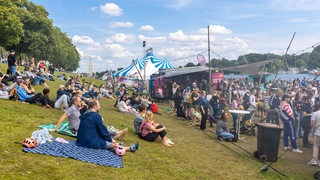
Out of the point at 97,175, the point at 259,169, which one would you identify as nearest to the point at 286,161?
the point at 259,169

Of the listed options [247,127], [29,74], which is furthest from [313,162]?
[29,74]

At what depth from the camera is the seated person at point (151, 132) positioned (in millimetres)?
9867

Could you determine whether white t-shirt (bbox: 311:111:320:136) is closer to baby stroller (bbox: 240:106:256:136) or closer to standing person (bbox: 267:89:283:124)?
baby stroller (bbox: 240:106:256:136)

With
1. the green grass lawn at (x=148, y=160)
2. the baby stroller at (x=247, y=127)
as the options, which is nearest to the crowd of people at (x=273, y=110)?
the baby stroller at (x=247, y=127)

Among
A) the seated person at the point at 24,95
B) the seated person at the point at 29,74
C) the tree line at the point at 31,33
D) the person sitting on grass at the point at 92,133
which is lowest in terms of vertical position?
the person sitting on grass at the point at 92,133

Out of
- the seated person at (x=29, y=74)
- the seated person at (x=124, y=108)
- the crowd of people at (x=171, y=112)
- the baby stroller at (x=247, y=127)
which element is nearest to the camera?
the crowd of people at (x=171, y=112)

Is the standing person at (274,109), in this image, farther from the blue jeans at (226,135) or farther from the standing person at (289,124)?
the blue jeans at (226,135)

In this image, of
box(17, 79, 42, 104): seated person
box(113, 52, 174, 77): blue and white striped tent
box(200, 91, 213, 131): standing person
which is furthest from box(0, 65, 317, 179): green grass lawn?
box(113, 52, 174, 77): blue and white striped tent

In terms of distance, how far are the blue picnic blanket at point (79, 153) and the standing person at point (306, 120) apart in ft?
25.8

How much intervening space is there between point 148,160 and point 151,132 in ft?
7.79

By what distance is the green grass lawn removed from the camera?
18.7 ft

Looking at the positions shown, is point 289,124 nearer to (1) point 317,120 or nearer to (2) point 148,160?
(1) point 317,120

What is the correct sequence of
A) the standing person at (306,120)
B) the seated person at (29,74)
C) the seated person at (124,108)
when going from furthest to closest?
the seated person at (29,74), the seated person at (124,108), the standing person at (306,120)

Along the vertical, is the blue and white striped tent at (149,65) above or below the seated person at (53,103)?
above
